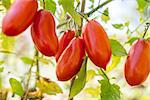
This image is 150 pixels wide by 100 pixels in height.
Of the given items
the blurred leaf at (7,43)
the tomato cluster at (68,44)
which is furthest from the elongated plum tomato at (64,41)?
the blurred leaf at (7,43)

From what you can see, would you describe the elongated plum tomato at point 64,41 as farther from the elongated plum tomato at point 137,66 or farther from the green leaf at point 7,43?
the green leaf at point 7,43

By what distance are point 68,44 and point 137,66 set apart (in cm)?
11

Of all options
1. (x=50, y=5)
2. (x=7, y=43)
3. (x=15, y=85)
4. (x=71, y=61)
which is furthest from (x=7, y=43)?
(x=71, y=61)

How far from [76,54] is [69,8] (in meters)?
0.06

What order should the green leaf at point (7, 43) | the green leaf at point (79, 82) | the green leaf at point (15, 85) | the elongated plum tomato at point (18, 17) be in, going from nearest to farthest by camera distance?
the elongated plum tomato at point (18, 17), the green leaf at point (79, 82), the green leaf at point (15, 85), the green leaf at point (7, 43)

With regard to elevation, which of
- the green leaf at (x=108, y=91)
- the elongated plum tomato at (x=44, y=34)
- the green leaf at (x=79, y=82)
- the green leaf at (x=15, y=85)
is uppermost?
the elongated plum tomato at (x=44, y=34)

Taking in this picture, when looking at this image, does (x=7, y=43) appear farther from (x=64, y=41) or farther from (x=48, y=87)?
(x=64, y=41)

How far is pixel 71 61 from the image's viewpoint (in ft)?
1.97

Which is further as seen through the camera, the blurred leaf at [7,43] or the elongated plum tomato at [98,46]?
the blurred leaf at [7,43]

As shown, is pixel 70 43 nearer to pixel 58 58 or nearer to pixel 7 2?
pixel 58 58

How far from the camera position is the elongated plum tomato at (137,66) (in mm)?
618

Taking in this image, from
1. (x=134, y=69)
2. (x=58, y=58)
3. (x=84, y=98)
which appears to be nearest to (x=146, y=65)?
(x=134, y=69)

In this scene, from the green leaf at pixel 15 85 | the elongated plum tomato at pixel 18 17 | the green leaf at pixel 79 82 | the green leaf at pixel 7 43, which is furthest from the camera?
the green leaf at pixel 7 43

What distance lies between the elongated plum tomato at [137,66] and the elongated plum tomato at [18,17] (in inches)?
6.3
